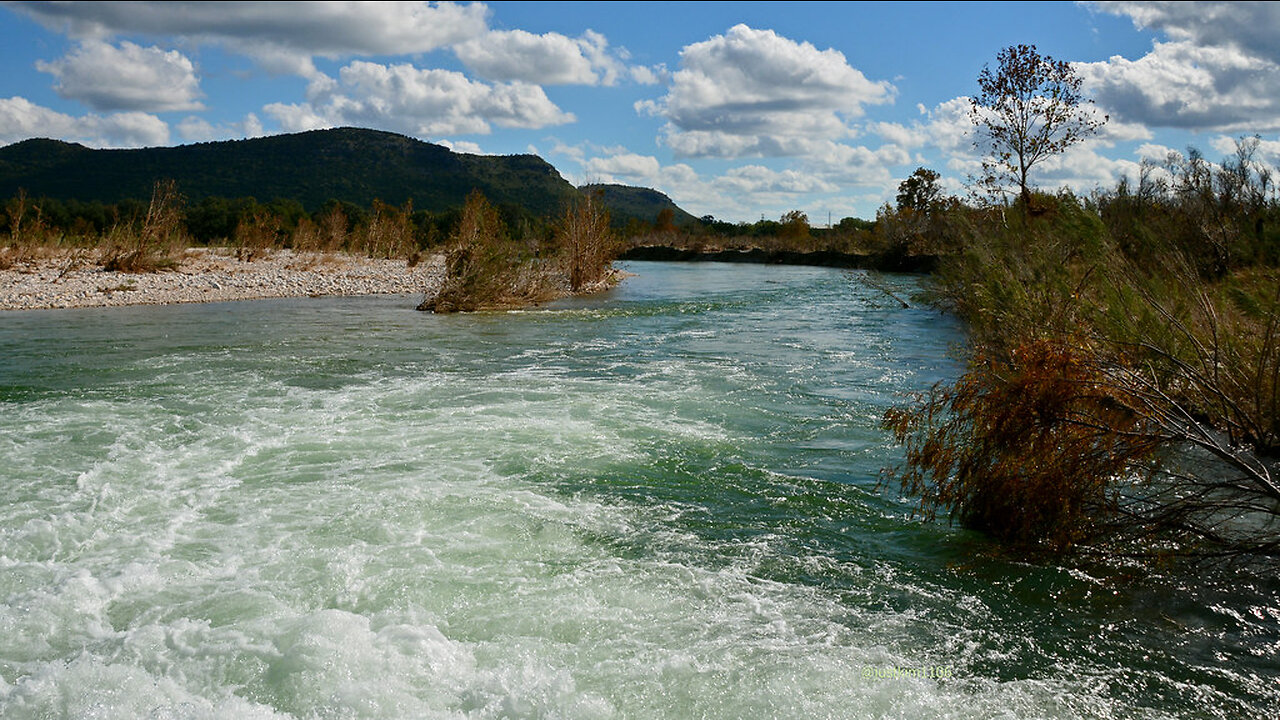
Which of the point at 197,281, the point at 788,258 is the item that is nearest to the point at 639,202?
the point at 788,258

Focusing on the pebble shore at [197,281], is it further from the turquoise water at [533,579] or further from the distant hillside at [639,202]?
the distant hillside at [639,202]

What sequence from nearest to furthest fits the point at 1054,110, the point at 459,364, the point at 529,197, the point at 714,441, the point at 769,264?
the point at 714,441 < the point at 459,364 < the point at 1054,110 < the point at 769,264 < the point at 529,197

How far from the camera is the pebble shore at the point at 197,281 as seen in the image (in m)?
20.6

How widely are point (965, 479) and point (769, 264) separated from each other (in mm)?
47289

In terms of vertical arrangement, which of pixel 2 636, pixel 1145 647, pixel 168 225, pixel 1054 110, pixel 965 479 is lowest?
pixel 2 636

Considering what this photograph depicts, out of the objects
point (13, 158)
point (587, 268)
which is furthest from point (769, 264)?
point (13, 158)

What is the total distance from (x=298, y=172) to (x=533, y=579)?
A: 97013mm

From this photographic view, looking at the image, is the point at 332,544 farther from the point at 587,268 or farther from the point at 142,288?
the point at 587,268

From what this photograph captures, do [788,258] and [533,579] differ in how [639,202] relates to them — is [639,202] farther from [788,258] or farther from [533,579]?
[533,579]

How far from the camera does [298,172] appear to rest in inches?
3656

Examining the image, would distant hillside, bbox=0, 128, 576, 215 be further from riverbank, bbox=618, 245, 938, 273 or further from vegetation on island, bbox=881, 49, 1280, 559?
vegetation on island, bbox=881, 49, 1280, 559

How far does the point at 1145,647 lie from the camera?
4207 millimetres

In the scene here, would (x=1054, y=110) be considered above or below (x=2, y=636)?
above

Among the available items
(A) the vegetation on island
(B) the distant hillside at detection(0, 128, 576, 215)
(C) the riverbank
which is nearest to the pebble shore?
(C) the riverbank
